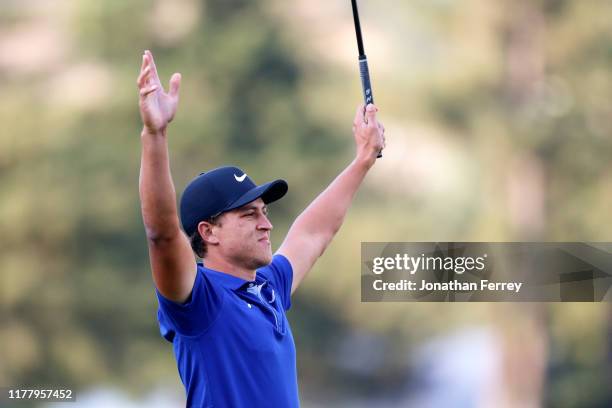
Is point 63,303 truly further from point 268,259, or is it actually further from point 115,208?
point 268,259

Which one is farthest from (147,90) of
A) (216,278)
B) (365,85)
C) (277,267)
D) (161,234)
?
(365,85)

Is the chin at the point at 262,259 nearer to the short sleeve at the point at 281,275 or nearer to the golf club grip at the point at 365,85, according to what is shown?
the short sleeve at the point at 281,275

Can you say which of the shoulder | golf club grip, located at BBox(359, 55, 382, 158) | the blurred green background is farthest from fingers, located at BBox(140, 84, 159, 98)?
the blurred green background

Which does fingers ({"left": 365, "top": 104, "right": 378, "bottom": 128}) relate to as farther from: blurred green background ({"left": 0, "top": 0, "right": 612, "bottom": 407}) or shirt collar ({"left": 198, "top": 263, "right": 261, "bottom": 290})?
blurred green background ({"left": 0, "top": 0, "right": 612, "bottom": 407})

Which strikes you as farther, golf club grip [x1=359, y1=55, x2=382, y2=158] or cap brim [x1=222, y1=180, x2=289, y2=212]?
golf club grip [x1=359, y1=55, x2=382, y2=158]

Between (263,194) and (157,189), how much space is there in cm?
71

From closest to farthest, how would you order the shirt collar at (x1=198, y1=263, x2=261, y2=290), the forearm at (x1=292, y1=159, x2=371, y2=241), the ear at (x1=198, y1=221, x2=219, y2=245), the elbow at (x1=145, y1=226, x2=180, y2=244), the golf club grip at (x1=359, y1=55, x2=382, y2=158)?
the elbow at (x1=145, y1=226, x2=180, y2=244) < the shirt collar at (x1=198, y1=263, x2=261, y2=290) < the ear at (x1=198, y1=221, x2=219, y2=245) < the golf club grip at (x1=359, y1=55, x2=382, y2=158) < the forearm at (x1=292, y1=159, x2=371, y2=241)

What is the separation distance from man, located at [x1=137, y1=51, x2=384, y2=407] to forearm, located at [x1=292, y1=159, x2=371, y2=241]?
0.26m

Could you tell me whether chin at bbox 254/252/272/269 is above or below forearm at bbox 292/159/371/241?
below

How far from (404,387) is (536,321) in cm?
133

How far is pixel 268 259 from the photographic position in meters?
3.16

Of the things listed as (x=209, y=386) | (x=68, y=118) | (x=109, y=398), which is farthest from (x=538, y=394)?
(x=209, y=386)

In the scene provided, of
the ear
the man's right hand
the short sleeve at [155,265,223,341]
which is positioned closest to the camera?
the man's right hand

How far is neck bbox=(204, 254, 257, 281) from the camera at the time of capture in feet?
10.4
